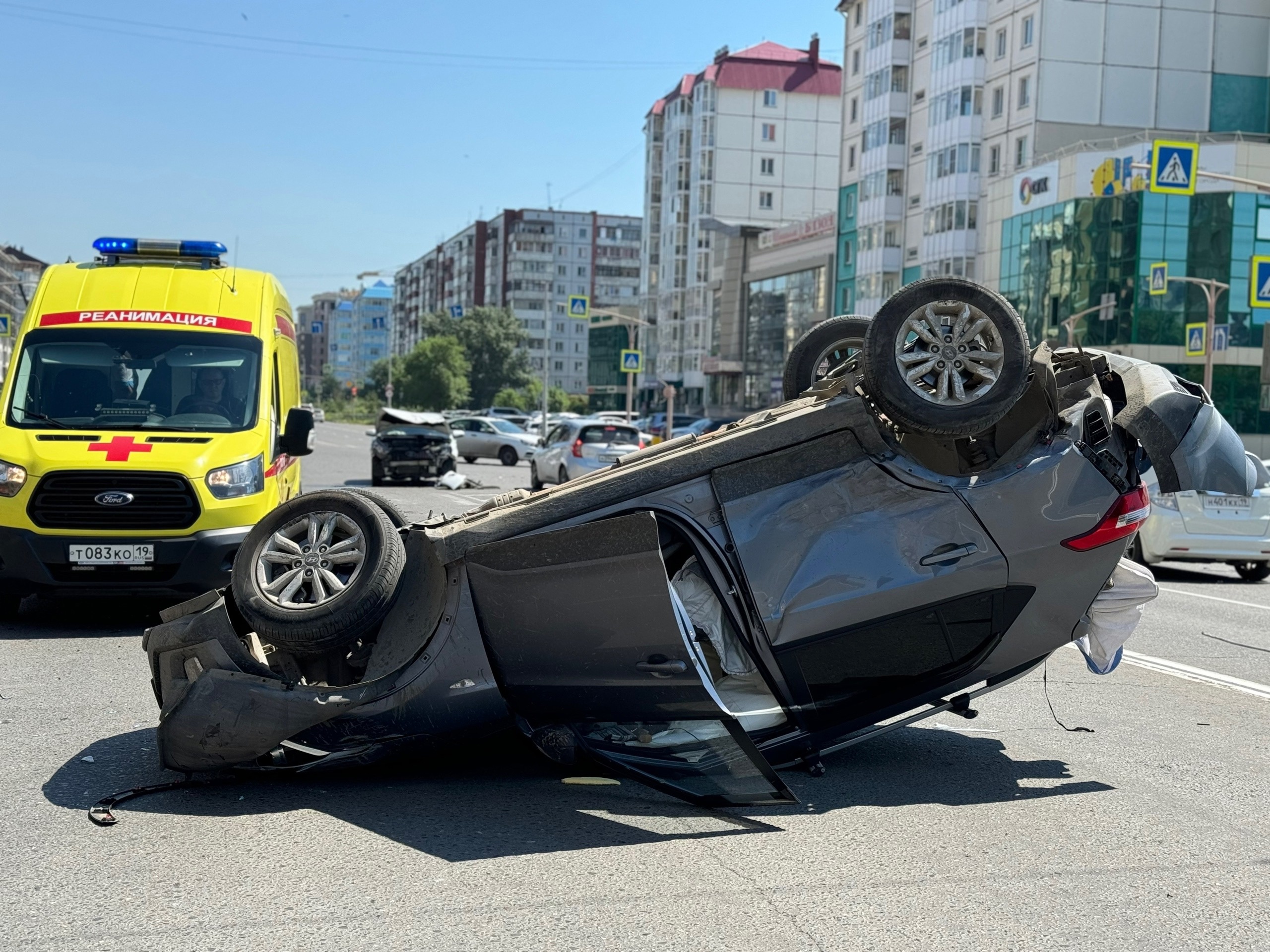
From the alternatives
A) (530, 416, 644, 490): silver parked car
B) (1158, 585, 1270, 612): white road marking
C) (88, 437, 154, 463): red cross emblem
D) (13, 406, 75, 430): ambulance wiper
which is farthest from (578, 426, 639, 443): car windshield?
(88, 437, 154, 463): red cross emblem

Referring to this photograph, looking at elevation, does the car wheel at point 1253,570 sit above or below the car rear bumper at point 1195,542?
below

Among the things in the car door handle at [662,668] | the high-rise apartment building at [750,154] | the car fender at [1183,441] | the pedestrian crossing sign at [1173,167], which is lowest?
the car door handle at [662,668]

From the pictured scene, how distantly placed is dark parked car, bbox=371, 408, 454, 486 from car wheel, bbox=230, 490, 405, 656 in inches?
907

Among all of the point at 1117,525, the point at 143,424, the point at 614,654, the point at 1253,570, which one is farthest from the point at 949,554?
the point at 1253,570

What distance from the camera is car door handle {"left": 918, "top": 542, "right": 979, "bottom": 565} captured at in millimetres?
5504

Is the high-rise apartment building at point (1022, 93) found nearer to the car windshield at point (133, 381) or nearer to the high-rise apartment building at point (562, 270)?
the car windshield at point (133, 381)

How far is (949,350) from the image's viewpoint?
5.56 meters

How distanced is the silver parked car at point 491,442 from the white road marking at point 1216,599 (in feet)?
95.5

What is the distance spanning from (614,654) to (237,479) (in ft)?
17.3

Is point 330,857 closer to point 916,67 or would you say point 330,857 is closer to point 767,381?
point 916,67

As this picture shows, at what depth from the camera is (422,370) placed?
122 m

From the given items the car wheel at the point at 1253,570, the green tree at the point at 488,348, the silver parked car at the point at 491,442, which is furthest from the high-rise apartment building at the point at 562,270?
the car wheel at the point at 1253,570

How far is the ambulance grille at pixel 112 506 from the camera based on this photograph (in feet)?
30.1

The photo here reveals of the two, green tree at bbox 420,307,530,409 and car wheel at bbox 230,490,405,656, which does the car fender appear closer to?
car wheel at bbox 230,490,405,656
